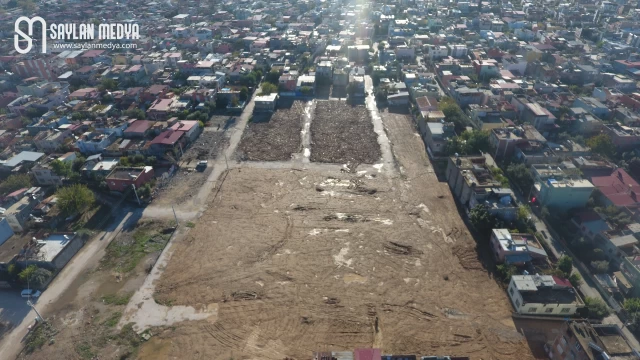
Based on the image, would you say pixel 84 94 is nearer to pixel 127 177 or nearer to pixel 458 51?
pixel 127 177

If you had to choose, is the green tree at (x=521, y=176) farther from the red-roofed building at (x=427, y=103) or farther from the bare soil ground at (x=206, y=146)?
the bare soil ground at (x=206, y=146)

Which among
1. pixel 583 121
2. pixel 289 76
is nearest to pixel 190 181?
pixel 289 76

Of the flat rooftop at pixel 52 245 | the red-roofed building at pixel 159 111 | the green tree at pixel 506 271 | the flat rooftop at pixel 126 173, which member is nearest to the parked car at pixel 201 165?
the flat rooftop at pixel 126 173

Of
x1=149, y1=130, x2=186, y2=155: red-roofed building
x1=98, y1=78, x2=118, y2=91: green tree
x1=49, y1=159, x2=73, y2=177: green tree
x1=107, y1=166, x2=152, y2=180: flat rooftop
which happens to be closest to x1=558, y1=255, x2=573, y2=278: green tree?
x1=107, y1=166, x2=152, y2=180: flat rooftop

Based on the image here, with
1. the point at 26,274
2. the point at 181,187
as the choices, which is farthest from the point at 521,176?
the point at 26,274

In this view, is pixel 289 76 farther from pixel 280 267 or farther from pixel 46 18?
pixel 46 18

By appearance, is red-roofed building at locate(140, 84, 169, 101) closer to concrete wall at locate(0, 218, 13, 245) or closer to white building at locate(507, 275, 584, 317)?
concrete wall at locate(0, 218, 13, 245)
